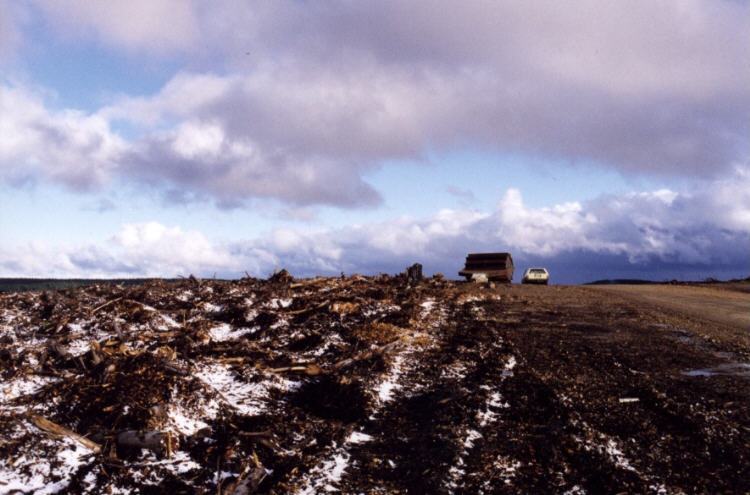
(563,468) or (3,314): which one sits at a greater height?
(3,314)

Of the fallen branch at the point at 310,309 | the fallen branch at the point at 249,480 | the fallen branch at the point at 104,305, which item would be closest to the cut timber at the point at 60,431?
the fallen branch at the point at 249,480

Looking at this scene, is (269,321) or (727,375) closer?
(727,375)

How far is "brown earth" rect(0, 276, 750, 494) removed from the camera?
638 cm

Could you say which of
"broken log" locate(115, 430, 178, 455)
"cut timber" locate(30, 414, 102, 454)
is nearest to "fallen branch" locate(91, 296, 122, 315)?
"cut timber" locate(30, 414, 102, 454)

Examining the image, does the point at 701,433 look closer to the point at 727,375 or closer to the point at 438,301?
the point at 727,375

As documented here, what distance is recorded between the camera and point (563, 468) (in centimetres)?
663

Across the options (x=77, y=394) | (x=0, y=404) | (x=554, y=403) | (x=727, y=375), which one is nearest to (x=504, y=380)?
(x=554, y=403)

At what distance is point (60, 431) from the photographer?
678 cm

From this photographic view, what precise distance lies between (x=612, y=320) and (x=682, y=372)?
18.9 ft

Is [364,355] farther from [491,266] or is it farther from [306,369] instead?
[491,266]

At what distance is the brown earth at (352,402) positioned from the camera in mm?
6383

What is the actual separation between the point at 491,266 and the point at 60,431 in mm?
30249

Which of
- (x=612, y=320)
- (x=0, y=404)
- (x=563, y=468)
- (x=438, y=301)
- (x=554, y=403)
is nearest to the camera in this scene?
(x=563, y=468)

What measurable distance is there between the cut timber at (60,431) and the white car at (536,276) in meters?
31.7
